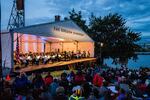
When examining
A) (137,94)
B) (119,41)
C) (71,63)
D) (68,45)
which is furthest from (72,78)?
(119,41)

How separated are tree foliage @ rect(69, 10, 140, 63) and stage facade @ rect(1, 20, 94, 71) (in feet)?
31.0

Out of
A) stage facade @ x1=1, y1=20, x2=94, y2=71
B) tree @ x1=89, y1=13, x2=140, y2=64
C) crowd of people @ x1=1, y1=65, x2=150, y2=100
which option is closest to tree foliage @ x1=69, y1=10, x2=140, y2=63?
tree @ x1=89, y1=13, x2=140, y2=64

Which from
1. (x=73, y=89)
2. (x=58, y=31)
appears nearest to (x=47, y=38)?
(x=58, y=31)

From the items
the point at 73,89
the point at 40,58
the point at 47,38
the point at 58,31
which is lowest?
the point at 73,89

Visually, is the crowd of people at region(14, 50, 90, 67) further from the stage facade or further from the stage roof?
the stage roof

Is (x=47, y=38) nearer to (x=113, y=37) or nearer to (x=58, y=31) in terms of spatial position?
(x=58, y=31)

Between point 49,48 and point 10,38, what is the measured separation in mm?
14395

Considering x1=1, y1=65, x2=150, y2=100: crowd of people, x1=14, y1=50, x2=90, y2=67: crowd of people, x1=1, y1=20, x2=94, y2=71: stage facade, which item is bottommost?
x1=1, y1=65, x2=150, y2=100: crowd of people

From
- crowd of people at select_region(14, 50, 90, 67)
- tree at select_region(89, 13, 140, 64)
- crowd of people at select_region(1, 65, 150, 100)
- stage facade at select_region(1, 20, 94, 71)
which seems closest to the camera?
crowd of people at select_region(1, 65, 150, 100)

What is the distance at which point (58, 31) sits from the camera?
2706cm

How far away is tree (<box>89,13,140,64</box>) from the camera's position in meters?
42.8

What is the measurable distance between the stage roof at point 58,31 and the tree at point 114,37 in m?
11.2

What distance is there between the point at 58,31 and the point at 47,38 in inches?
181

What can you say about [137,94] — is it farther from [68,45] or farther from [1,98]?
[68,45]
